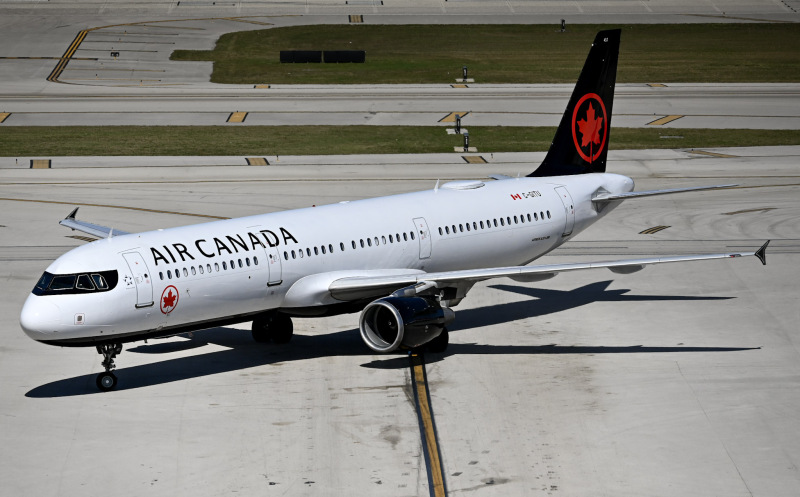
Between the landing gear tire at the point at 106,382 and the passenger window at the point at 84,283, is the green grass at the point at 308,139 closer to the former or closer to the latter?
the landing gear tire at the point at 106,382

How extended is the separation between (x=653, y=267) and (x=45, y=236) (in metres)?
25.9

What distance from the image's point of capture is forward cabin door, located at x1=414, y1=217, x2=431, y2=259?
36.0 meters

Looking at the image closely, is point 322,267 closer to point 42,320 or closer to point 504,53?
point 42,320

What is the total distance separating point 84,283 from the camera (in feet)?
98.3

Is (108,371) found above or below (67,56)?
below

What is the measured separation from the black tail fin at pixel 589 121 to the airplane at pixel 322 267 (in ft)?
5.09

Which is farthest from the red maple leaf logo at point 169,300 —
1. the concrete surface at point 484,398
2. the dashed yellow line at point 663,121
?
the dashed yellow line at point 663,121

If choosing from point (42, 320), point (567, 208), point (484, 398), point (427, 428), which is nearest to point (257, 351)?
point (42, 320)

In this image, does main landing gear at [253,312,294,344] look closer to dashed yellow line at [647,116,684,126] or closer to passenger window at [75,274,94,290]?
passenger window at [75,274,94,290]

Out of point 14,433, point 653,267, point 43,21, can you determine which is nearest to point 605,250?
point 653,267

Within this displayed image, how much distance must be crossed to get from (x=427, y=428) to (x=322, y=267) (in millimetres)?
7244

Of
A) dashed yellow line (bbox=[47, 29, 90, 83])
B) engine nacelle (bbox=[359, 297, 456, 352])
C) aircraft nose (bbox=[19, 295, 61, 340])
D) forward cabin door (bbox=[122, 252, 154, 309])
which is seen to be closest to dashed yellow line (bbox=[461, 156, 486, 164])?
engine nacelle (bbox=[359, 297, 456, 352])

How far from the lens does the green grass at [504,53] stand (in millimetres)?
92500

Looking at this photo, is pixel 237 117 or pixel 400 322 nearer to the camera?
pixel 400 322
